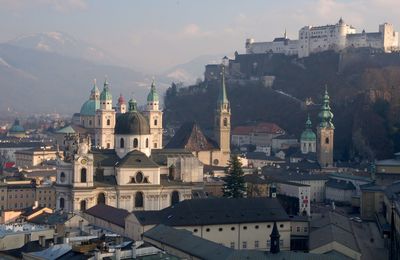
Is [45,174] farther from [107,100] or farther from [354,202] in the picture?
A: [354,202]

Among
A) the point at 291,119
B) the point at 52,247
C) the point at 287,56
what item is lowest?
the point at 52,247

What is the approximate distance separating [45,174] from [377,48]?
203 ft

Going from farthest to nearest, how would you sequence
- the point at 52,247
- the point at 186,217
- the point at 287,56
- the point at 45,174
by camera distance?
the point at 287,56, the point at 45,174, the point at 186,217, the point at 52,247

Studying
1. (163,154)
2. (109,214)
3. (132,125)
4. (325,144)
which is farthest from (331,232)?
(325,144)

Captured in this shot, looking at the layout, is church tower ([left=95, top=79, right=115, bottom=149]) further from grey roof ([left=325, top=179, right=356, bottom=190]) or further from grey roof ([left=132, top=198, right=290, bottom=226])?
grey roof ([left=132, top=198, right=290, bottom=226])

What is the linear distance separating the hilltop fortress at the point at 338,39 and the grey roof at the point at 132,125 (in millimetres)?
64925

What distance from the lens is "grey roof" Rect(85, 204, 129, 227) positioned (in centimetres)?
4961

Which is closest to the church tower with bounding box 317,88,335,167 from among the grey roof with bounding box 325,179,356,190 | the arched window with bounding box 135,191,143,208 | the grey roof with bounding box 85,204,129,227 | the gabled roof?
the gabled roof

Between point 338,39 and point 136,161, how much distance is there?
7177 centimetres

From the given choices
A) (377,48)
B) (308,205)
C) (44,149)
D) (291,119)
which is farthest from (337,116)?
(308,205)

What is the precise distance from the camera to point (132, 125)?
6662 cm

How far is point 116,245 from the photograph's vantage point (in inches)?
1486

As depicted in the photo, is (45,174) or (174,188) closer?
(174,188)

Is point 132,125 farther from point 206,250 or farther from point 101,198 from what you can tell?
point 206,250
